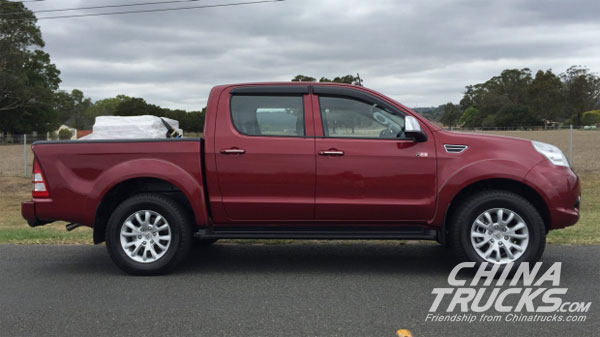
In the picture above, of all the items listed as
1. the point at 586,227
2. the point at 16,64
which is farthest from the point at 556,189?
the point at 16,64

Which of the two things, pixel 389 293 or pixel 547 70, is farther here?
pixel 547 70

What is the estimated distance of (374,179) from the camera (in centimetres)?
566

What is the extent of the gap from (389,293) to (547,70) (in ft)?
367

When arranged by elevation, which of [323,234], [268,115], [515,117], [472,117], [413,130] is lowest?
[323,234]

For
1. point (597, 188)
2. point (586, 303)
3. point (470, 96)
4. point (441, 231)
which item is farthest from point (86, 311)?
point (470, 96)

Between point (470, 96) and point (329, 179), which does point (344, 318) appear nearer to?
point (329, 179)

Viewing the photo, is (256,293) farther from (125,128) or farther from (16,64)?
(16,64)

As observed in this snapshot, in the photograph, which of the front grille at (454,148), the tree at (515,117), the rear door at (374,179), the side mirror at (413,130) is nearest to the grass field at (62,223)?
the front grille at (454,148)

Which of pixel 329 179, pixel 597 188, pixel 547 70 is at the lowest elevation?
pixel 597 188

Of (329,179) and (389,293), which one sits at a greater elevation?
(329,179)

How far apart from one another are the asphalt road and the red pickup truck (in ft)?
1.41

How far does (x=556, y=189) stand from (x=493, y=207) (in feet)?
2.07

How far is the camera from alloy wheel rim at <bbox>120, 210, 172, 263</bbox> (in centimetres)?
579

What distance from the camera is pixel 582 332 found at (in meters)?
4.09
